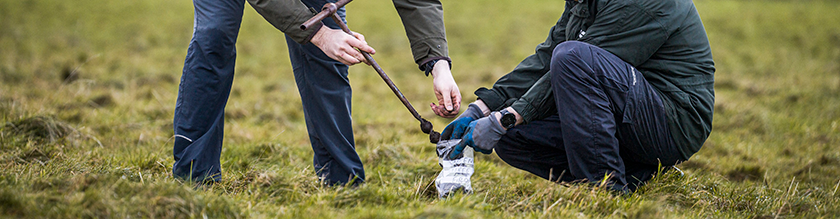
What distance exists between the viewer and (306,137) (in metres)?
5.08

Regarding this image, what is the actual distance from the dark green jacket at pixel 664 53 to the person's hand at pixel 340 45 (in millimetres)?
825

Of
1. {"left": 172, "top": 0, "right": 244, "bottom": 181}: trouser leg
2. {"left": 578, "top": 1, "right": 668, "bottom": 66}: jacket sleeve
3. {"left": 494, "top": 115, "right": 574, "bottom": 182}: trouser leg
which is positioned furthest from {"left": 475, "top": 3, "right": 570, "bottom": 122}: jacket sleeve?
{"left": 172, "top": 0, "right": 244, "bottom": 181}: trouser leg

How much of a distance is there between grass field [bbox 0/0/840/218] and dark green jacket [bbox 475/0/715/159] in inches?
15.1

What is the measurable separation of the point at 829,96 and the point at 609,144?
19.7 feet

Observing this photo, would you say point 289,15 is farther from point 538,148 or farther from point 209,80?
point 538,148

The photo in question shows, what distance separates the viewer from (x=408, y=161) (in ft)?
13.2

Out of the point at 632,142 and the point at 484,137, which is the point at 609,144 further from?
the point at 484,137

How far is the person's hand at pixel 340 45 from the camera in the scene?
2.72 m

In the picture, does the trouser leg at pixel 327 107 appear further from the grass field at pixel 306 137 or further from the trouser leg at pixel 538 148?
the trouser leg at pixel 538 148

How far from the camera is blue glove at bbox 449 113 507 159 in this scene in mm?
2781

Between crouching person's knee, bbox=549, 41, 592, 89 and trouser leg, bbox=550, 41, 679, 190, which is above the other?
crouching person's knee, bbox=549, 41, 592, 89

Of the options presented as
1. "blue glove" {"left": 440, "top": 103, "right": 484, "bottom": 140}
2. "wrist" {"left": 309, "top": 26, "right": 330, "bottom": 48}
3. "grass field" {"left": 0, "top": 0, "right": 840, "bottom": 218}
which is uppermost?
"wrist" {"left": 309, "top": 26, "right": 330, "bottom": 48}

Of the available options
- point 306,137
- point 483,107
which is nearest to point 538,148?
point 483,107

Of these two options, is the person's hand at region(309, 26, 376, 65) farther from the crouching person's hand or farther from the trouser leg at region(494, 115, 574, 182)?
the trouser leg at region(494, 115, 574, 182)
